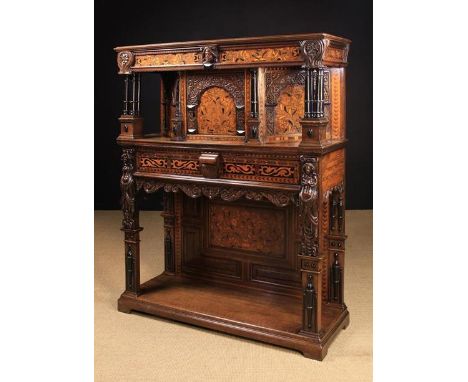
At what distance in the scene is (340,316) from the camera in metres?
3.79

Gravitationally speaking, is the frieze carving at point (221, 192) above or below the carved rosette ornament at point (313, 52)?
below

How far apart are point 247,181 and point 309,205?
1.45 ft

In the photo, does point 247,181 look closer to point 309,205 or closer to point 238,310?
point 309,205

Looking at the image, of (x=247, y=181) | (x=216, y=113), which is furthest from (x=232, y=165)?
(x=216, y=113)

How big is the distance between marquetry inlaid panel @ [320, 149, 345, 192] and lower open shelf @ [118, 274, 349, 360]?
88 cm

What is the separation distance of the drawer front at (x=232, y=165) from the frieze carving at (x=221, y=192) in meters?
0.07

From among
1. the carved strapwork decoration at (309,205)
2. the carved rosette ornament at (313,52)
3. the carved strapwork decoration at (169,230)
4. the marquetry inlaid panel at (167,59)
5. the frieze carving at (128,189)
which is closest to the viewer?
the carved rosette ornament at (313,52)

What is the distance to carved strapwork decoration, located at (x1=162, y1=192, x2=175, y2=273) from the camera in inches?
181

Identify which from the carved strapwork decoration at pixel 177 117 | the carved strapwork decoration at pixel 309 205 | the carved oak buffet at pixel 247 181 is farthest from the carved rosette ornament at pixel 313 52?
the carved strapwork decoration at pixel 177 117

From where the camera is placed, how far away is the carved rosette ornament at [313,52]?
317 cm

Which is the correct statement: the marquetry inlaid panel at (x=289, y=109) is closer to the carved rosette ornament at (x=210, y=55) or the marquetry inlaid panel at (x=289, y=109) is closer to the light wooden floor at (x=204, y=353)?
the carved rosette ornament at (x=210, y=55)

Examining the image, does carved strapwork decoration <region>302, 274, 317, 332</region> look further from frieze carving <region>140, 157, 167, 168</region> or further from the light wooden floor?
frieze carving <region>140, 157, 167, 168</region>

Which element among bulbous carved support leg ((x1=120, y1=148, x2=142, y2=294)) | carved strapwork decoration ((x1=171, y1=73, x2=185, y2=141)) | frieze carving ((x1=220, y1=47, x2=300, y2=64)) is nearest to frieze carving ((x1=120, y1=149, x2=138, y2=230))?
bulbous carved support leg ((x1=120, y1=148, x2=142, y2=294))

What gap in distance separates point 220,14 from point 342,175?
12.8ft
